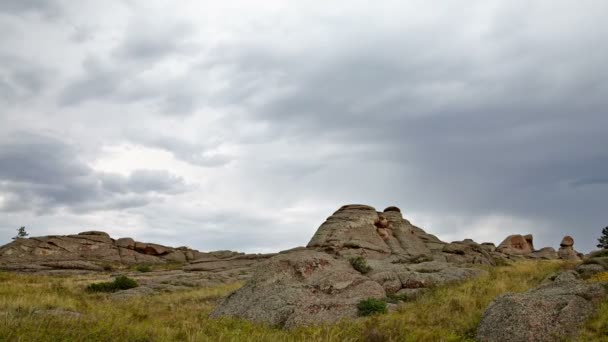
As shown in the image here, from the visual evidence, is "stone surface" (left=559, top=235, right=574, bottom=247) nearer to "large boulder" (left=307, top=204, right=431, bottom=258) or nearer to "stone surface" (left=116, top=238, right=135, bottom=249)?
"large boulder" (left=307, top=204, right=431, bottom=258)

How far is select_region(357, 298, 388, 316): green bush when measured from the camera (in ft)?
57.1

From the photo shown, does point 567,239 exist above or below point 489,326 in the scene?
above

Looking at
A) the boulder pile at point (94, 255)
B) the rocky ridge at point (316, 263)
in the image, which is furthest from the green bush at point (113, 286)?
the boulder pile at point (94, 255)

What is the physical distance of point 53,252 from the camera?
67.2 meters

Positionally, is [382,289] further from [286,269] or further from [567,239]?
[567,239]

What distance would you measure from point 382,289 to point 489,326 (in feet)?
24.9

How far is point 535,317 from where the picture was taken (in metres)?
14.0

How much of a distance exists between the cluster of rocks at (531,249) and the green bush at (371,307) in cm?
6427

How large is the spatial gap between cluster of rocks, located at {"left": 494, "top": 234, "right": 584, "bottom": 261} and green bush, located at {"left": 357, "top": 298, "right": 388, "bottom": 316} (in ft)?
211

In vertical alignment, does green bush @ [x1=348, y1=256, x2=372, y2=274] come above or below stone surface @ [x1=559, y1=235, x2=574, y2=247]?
below

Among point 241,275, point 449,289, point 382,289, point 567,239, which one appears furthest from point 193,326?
point 567,239

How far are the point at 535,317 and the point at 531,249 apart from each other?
82729 millimetres

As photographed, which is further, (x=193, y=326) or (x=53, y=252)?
(x=53, y=252)

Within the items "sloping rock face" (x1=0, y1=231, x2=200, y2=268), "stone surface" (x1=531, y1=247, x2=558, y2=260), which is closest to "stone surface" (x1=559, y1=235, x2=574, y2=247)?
"stone surface" (x1=531, y1=247, x2=558, y2=260)
